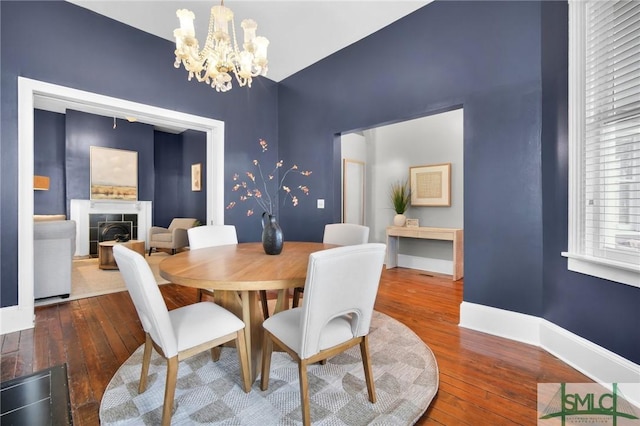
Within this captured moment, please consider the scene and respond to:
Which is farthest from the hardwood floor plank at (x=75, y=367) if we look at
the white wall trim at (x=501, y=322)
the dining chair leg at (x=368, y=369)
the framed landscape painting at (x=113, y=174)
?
Result: the framed landscape painting at (x=113, y=174)

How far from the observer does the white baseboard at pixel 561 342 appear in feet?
5.07

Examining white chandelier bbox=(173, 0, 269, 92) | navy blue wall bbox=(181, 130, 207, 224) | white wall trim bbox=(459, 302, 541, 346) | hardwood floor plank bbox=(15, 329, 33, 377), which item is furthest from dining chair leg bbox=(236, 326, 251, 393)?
navy blue wall bbox=(181, 130, 207, 224)

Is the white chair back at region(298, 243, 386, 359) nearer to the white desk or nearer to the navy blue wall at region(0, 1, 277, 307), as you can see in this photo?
the navy blue wall at region(0, 1, 277, 307)

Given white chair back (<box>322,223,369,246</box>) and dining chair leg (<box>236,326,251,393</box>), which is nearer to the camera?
dining chair leg (<box>236,326,251,393</box>)

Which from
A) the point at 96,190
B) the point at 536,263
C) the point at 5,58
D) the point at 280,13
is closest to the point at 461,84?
the point at 536,263

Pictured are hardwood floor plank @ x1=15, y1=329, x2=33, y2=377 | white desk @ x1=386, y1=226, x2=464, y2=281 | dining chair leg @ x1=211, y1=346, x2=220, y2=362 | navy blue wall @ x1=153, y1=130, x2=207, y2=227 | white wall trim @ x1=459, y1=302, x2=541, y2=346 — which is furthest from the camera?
navy blue wall @ x1=153, y1=130, x2=207, y2=227

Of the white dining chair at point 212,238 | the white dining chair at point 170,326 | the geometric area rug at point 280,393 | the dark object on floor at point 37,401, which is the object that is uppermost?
the white dining chair at point 212,238

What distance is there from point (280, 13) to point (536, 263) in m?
3.17

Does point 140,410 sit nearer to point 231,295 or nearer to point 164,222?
point 231,295

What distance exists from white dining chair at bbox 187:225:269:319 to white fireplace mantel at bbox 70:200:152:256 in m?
4.89

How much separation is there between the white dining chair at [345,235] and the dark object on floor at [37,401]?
1.45m

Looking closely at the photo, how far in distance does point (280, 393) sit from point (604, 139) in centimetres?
247

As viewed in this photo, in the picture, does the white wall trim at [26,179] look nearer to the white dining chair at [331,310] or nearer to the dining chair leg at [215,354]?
the dining chair leg at [215,354]

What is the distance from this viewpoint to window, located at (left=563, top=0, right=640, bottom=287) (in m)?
1.60
